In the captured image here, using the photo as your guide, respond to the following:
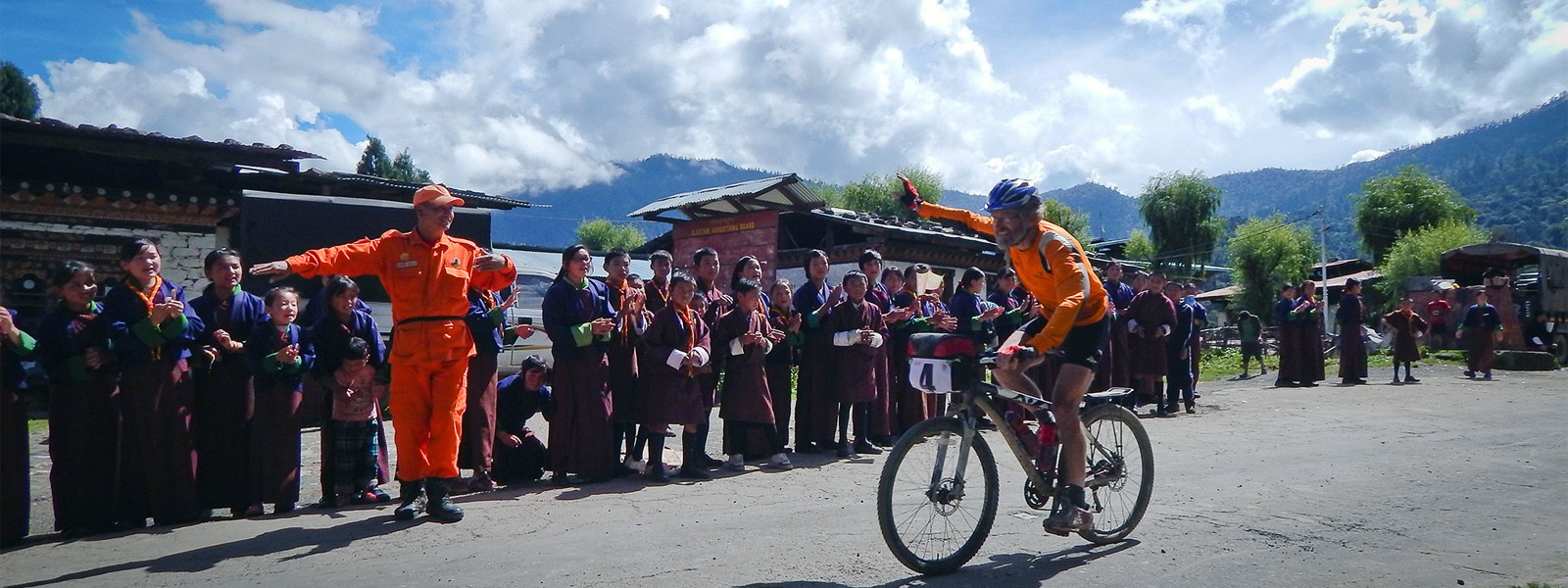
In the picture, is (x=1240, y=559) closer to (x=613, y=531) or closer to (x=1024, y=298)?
(x=613, y=531)

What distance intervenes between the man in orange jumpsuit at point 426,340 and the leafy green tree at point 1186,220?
186 feet

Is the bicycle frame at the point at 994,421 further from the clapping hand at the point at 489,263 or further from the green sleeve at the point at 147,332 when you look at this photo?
the green sleeve at the point at 147,332

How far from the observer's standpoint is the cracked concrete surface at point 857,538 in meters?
4.38

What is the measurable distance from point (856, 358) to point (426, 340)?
434 cm

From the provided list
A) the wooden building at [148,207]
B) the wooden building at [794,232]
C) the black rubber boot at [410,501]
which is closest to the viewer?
the black rubber boot at [410,501]

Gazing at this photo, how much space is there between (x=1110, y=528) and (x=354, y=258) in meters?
4.44

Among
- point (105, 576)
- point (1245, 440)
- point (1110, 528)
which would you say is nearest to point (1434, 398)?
point (1245, 440)

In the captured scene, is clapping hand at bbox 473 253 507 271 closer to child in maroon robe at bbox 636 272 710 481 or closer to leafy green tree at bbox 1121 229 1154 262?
child in maroon robe at bbox 636 272 710 481

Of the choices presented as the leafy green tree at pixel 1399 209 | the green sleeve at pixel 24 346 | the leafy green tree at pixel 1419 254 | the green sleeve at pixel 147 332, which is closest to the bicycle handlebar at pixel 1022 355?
the green sleeve at pixel 147 332

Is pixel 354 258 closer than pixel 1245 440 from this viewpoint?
Yes

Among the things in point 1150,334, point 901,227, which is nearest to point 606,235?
point 901,227

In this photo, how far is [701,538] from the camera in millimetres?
5117

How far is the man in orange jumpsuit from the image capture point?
5.52 metres

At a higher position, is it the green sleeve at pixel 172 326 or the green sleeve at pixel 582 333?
the green sleeve at pixel 172 326
